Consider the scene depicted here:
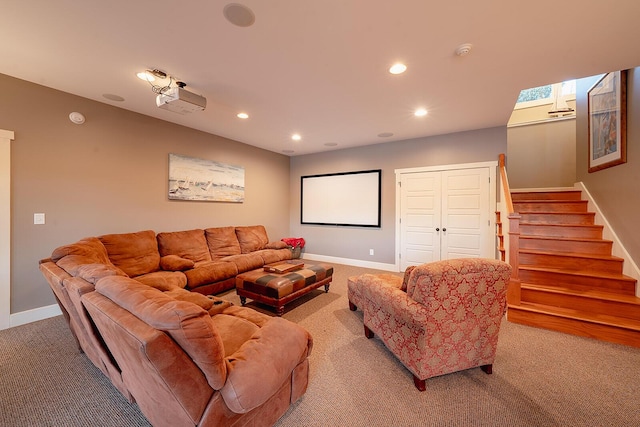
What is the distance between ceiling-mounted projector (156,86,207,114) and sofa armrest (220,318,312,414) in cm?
238

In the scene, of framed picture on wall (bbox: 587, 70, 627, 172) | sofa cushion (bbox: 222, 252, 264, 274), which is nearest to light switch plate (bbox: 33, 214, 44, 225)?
sofa cushion (bbox: 222, 252, 264, 274)

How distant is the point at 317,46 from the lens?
200 centimetres

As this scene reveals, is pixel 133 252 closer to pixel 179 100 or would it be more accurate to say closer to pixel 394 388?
pixel 179 100

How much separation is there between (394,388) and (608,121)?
164 inches

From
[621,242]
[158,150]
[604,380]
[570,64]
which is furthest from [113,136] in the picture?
[621,242]

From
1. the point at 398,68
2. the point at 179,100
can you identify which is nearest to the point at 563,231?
the point at 398,68

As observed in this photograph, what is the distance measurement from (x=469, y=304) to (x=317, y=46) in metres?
2.28

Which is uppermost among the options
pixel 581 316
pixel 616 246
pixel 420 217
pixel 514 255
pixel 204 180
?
pixel 204 180

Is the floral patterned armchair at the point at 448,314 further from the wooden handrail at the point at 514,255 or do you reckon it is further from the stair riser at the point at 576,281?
the stair riser at the point at 576,281

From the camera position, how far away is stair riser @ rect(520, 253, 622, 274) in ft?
9.11

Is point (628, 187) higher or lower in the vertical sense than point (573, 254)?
higher

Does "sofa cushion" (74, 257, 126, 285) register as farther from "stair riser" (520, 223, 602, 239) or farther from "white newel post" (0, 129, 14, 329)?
"stair riser" (520, 223, 602, 239)

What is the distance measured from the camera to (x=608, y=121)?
307 cm

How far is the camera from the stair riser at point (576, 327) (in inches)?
88.4
